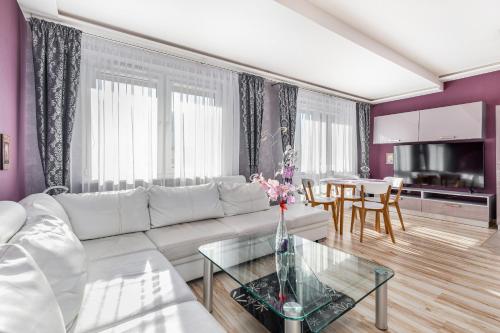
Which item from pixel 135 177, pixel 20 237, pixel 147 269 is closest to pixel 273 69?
pixel 135 177

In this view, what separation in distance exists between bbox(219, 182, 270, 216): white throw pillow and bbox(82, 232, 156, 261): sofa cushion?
1.05m

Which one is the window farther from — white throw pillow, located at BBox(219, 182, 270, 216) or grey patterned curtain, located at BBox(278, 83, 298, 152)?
grey patterned curtain, located at BBox(278, 83, 298, 152)

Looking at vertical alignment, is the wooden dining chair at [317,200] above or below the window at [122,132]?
below

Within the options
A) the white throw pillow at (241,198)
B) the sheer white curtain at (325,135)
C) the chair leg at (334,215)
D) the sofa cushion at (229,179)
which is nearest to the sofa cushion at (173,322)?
the white throw pillow at (241,198)

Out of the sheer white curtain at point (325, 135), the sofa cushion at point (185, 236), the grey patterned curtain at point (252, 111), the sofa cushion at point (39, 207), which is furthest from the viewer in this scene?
the sheer white curtain at point (325, 135)

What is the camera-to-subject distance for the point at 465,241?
3.41 metres

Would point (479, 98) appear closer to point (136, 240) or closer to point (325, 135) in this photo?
point (325, 135)

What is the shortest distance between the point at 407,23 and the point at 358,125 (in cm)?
321

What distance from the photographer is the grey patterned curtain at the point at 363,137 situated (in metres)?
5.84

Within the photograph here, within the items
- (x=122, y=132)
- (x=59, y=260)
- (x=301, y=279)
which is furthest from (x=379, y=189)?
(x=59, y=260)

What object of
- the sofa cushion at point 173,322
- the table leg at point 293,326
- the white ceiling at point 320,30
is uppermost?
the white ceiling at point 320,30

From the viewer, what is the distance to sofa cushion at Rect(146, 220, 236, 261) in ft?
6.97

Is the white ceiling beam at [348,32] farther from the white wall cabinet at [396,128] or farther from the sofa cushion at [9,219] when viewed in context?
the sofa cushion at [9,219]

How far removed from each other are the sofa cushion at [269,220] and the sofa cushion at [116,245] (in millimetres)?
867
